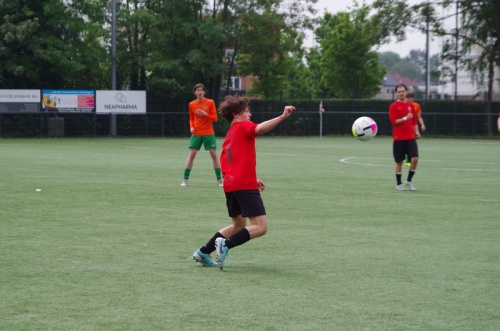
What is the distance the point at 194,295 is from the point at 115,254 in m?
2.27

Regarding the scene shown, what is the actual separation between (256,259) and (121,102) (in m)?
39.9

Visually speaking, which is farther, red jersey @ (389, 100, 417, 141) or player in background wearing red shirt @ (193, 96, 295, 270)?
red jersey @ (389, 100, 417, 141)

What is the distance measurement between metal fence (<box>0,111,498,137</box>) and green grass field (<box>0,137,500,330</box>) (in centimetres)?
2958

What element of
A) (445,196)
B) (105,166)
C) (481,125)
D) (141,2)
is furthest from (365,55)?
(445,196)

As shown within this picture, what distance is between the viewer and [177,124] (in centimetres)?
5153

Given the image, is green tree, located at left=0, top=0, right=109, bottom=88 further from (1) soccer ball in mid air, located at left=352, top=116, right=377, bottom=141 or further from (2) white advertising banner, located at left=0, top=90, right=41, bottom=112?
(1) soccer ball in mid air, located at left=352, top=116, right=377, bottom=141

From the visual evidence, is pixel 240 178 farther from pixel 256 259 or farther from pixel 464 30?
pixel 464 30

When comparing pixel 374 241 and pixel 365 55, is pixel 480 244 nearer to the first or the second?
pixel 374 241

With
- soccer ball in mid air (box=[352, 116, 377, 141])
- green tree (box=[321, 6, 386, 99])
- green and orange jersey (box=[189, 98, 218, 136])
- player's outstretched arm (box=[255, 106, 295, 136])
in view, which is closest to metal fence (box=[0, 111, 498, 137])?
→ green tree (box=[321, 6, 386, 99])

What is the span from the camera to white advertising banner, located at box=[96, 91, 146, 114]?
47.3 m

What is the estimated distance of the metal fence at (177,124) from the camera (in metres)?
47.1

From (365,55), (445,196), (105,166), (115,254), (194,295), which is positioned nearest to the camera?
(194,295)

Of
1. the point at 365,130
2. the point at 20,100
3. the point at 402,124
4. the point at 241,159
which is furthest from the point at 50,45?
the point at 241,159

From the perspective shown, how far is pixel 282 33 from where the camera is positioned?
184ft
